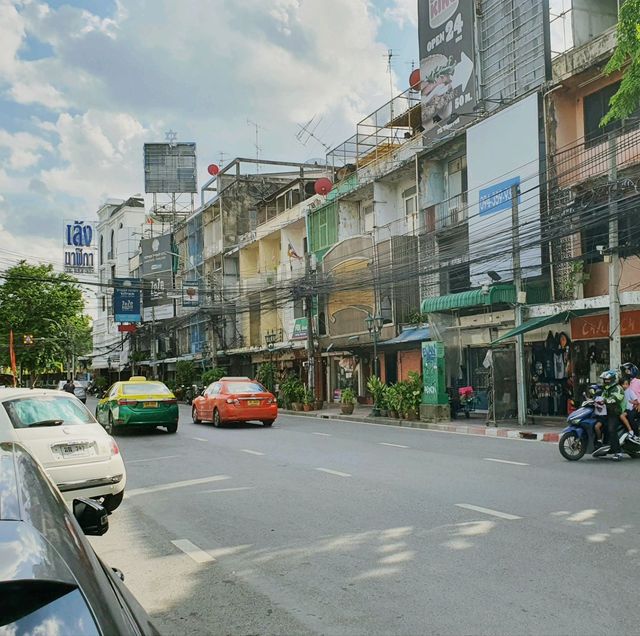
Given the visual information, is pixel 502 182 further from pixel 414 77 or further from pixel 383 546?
pixel 383 546

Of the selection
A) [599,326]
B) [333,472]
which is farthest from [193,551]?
[599,326]

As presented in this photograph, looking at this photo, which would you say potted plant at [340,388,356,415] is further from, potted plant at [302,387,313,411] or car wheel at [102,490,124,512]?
car wheel at [102,490,124,512]

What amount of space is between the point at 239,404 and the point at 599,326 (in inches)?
404

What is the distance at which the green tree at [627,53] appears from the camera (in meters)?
9.64

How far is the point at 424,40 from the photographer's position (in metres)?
27.6

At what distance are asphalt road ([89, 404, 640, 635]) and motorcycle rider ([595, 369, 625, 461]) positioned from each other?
0.35m

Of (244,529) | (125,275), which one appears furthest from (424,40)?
(125,275)

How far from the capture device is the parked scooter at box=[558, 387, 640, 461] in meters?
11.6

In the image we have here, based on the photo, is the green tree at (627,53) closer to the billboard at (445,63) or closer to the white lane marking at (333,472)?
the white lane marking at (333,472)

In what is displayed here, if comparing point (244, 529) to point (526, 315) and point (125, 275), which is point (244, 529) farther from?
point (125, 275)

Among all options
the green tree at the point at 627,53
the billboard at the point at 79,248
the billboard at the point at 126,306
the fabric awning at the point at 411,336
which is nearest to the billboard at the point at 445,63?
the fabric awning at the point at 411,336

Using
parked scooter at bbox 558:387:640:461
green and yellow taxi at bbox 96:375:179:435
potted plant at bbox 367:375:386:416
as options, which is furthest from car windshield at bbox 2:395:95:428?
potted plant at bbox 367:375:386:416

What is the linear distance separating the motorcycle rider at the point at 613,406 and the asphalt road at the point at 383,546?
35 cm

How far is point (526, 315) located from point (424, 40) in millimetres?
13062
